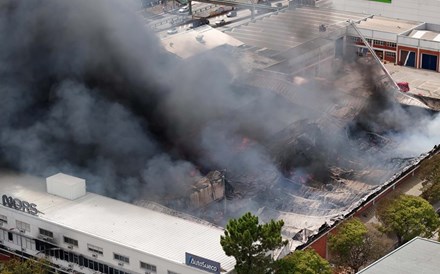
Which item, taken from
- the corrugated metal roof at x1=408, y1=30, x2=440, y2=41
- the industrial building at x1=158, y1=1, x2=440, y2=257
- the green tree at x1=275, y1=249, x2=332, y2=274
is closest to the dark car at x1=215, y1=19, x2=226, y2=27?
the industrial building at x1=158, y1=1, x2=440, y2=257

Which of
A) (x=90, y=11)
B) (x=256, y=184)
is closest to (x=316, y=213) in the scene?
(x=256, y=184)

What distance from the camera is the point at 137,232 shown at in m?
28.2

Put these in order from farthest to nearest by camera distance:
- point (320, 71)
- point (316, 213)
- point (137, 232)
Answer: point (320, 71) < point (316, 213) < point (137, 232)

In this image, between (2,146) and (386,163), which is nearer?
(2,146)

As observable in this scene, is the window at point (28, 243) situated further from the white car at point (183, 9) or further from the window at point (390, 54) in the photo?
the white car at point (183, 9)

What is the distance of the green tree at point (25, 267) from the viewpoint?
2750 centimetres

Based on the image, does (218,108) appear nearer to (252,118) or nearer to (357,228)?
(252,118)

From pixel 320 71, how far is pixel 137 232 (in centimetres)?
1629

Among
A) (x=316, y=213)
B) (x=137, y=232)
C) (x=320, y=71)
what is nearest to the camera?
(x=137, y=232)

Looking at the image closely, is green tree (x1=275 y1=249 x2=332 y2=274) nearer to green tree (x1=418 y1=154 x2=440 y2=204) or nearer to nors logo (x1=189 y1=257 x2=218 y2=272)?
nors logo (x1=189 y1=257 x2=218 y2=272)

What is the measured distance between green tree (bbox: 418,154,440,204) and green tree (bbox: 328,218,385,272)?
13.8ft

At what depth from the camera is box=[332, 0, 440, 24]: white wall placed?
169 ft

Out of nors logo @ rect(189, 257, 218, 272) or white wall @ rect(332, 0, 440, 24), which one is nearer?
nors logo @ rect(189, 257, 218, 272)

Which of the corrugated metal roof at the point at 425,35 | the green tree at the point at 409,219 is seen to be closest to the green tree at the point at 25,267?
the green tree at the point at 409,219
